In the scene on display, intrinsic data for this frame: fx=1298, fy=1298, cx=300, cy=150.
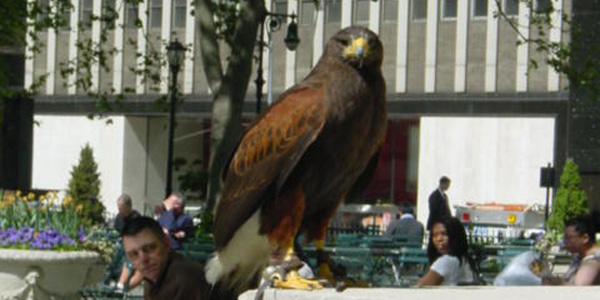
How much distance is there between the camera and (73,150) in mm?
55625

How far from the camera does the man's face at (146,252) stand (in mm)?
6656

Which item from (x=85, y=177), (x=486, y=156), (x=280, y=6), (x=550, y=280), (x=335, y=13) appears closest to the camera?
(x=550, y=280)

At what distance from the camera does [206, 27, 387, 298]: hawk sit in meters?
4.64

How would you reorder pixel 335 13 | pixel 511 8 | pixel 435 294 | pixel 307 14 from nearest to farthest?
1. pixel 435 294
2. pixel 511 8
3. pixel 335 13
4. pixel 307 14

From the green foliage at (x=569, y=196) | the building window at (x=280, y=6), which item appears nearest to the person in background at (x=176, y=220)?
the green foliage at (x=569, y=196)

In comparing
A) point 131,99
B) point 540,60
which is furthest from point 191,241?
point 131,99

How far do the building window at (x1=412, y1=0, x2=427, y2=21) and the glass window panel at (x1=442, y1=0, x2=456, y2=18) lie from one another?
0.84 metres

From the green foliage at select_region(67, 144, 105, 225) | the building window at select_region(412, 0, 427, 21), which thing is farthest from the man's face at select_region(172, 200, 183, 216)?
the green foliage at select_region(67, 144, 105, 225)

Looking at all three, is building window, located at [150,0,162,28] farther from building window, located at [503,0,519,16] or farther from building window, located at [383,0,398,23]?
building window, located at [503,0,519,16]

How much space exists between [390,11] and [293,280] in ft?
145

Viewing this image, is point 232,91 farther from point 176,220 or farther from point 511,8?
point 511,8

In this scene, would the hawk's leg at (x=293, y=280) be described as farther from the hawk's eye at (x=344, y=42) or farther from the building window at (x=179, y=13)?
the building window at (x=179, y=13)

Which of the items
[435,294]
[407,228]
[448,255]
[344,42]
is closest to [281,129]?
[344,42]

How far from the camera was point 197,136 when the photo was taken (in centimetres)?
5931
